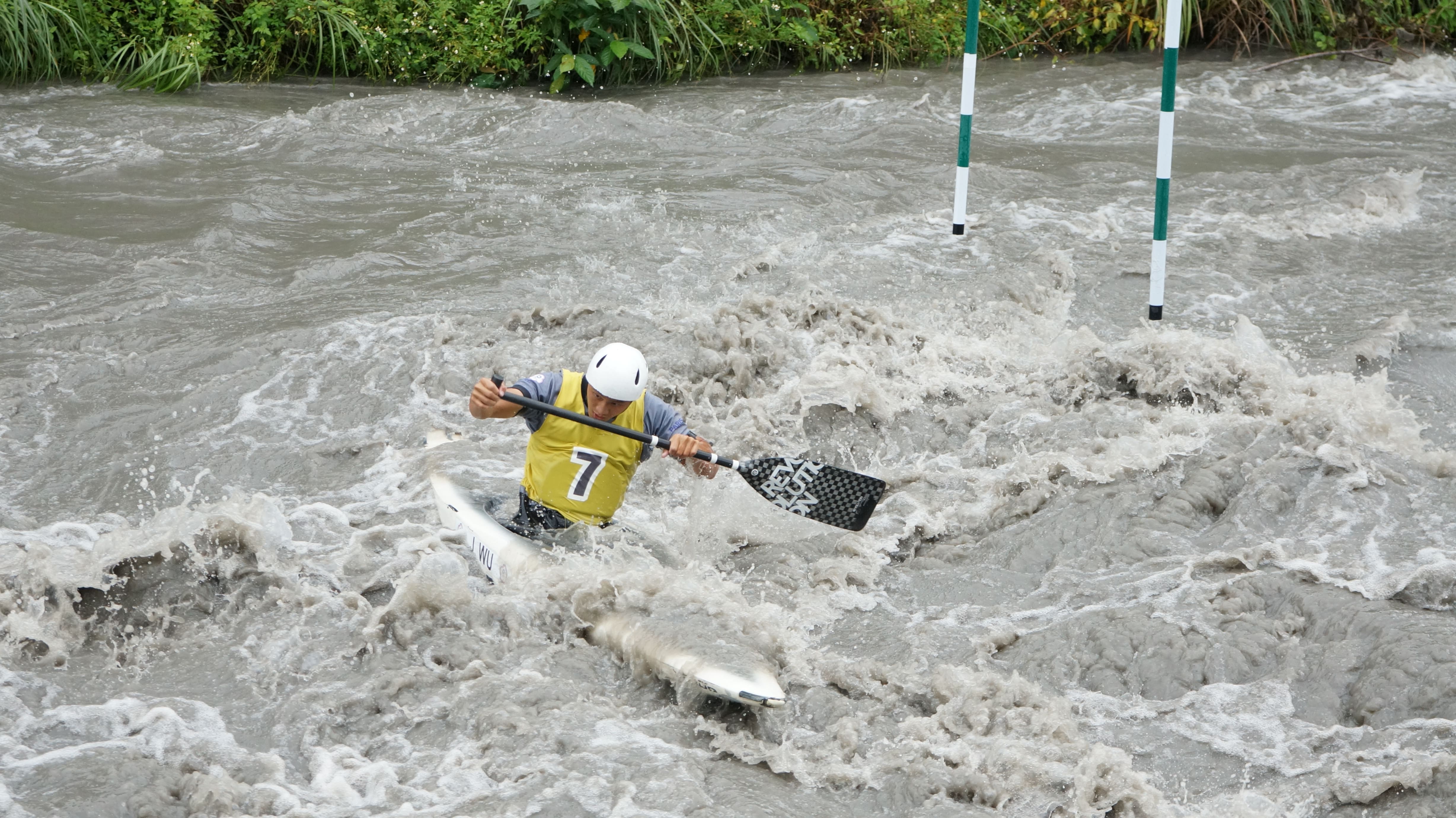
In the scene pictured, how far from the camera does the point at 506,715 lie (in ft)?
12.3

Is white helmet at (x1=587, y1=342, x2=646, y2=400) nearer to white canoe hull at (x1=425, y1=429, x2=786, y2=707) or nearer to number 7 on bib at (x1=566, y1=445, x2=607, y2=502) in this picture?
number 7 on bib at (x1=566, y1=445, x2=607, y2=502)

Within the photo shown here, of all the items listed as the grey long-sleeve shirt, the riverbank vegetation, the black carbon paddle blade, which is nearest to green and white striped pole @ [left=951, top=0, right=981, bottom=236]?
the black carbon paddle blade

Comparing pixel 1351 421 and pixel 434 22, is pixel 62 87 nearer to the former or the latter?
pixel 434 22

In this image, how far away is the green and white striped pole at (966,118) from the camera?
298 inches

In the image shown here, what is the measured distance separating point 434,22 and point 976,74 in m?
5.15

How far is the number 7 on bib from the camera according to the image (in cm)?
455

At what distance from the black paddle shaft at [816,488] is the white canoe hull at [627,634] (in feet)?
1.98

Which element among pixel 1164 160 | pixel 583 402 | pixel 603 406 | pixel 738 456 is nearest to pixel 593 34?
pixel 1164 160

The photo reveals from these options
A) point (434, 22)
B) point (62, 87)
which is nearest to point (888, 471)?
point (434, 22)

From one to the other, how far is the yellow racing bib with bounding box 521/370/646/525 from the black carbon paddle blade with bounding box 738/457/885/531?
0.45m

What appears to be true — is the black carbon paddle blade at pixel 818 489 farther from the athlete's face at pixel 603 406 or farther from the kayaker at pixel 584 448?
the athlete's face at pixel 603 406

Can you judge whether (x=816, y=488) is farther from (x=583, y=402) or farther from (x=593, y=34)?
(x=593, y=34)

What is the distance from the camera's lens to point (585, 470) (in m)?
4.56

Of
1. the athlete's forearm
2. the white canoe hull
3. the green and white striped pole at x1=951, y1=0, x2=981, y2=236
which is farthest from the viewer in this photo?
the green and white striped pole at x1=951, y1=0, x2=981, y2=236
